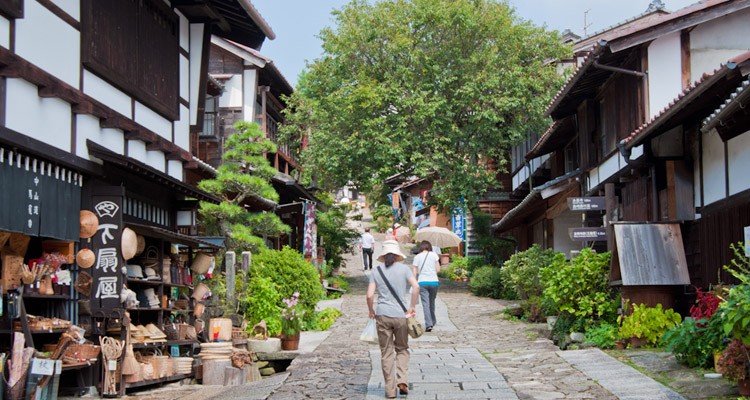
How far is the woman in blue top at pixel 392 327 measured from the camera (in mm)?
11156

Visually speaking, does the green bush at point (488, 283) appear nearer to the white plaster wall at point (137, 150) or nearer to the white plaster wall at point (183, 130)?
the white plaster wall at point (183, 130)

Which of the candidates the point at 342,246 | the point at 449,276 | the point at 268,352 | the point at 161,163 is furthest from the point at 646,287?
the point at 449,276

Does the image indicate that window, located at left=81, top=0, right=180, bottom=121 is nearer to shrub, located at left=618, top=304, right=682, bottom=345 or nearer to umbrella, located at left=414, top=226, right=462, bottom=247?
shrub, located at left=618, top=304, right=682, bottom=345

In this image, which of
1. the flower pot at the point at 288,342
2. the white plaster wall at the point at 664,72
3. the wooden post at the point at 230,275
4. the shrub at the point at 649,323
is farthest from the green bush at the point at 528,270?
the wooden post at the point at 230,275

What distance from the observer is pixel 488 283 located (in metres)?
31.0

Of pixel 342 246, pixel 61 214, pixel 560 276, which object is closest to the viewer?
pixel 61 214

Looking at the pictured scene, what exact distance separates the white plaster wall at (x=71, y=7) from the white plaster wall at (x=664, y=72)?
11239 millimetres

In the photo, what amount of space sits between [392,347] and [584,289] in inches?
259

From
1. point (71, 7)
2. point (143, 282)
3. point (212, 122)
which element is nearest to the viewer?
point (71, 7)

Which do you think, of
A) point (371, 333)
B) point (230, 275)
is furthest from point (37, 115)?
point (230, 275)

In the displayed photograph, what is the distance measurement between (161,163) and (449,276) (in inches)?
1120

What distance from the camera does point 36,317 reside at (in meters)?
11.5

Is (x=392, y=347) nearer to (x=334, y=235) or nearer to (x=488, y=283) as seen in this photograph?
(x=488, y=283)

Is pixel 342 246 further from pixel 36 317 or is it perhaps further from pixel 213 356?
pixel 36 317
